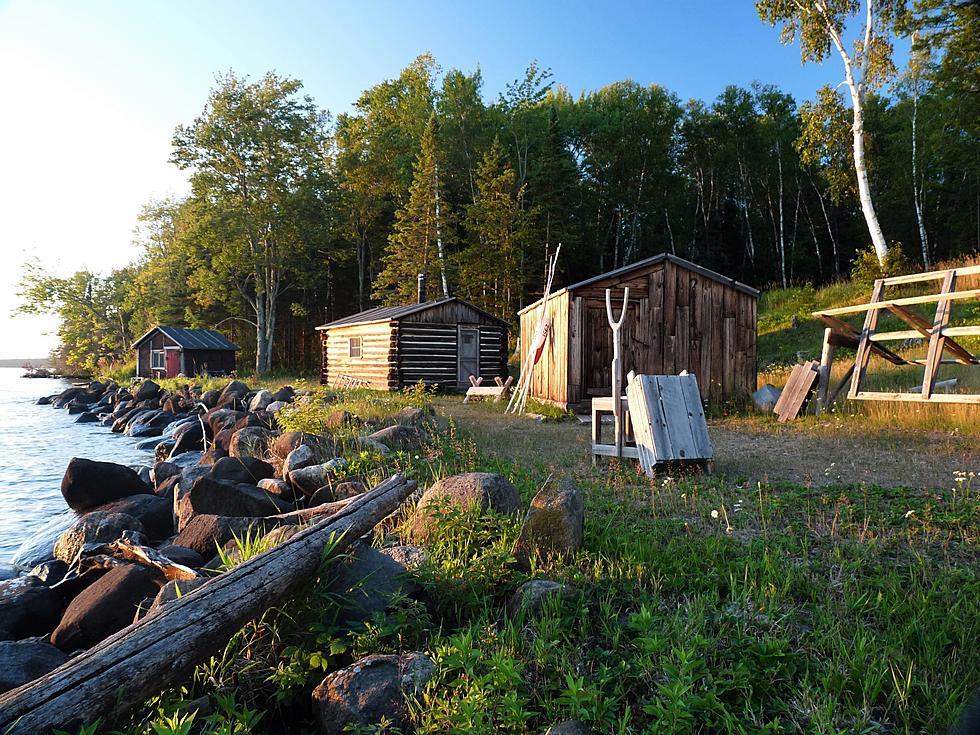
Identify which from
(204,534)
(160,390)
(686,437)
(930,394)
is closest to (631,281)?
(930,394)

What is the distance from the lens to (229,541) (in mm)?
5336

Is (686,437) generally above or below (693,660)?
above

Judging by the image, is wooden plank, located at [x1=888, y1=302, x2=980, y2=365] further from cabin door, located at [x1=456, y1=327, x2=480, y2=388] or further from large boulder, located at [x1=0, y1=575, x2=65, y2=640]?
cabin door, located at [x1=456, y1=327, x2=480, y2=388]

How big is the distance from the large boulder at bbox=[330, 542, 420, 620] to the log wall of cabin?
1744cm

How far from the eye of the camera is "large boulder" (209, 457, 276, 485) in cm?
718

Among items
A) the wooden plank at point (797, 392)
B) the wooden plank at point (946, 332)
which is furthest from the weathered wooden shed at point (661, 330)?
the wooden plank at point (946, 332)

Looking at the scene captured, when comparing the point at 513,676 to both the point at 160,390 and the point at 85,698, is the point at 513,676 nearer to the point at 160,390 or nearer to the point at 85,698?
the point at 85,698

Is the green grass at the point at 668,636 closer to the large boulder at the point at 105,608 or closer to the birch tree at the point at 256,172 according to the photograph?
the large boulder at the point at 105,608

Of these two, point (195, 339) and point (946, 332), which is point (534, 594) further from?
point (195, 339)

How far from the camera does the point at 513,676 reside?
8.61 feet

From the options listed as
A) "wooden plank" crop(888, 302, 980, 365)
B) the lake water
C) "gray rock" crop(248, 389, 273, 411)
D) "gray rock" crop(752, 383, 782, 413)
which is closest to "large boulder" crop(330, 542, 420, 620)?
the lake water

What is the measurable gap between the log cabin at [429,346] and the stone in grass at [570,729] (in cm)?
1823

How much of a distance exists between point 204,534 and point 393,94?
138 ft

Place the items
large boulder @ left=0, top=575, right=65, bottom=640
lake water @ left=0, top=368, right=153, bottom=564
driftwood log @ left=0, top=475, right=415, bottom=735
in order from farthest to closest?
lake water @ left=0, top=368, right=153, bottom=564 → large boulder @ left=0, top=575, right=65, bottom=640 → driftwood log @ left=0, top=475, right=415, bottom=735
